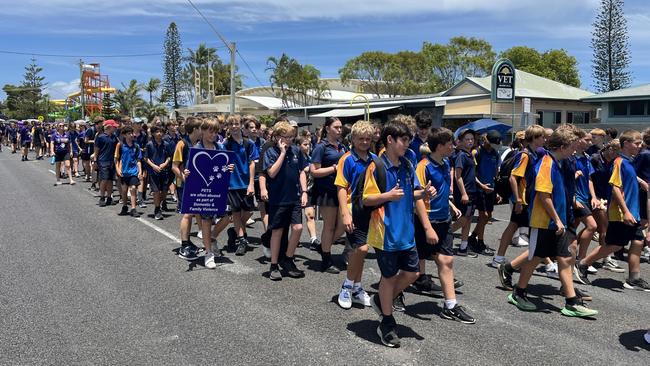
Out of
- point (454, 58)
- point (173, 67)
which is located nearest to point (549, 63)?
point (454, 58)

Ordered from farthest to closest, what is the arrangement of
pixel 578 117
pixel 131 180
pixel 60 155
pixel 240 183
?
pixel 578 117 → pixel 60 155 → pixel 131 180 → pixel 240 183

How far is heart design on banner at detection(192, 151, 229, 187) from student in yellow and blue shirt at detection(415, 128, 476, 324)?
2615mm

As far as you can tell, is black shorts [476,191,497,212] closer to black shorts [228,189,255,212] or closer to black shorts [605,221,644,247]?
black shorts [605,221,644,247]

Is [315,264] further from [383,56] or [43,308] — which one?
[383,56]

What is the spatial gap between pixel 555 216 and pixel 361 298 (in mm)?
2032

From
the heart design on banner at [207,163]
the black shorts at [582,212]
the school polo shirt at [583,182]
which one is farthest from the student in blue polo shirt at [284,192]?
the school polo shirt at [583,182]

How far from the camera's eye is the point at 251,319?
4.71 metres

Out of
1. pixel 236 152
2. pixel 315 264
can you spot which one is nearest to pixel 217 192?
pixel 236 152

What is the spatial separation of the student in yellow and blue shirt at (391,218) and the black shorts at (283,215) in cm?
199

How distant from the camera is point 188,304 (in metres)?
5.11

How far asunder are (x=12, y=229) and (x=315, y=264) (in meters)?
5.63

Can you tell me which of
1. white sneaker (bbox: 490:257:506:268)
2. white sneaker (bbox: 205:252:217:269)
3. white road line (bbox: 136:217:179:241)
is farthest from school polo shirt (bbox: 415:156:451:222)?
white road line (bbox: 136:217:179:241)

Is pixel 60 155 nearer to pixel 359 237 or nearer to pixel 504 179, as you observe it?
pixel 504 179

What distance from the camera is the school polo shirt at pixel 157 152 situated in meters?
10.6
